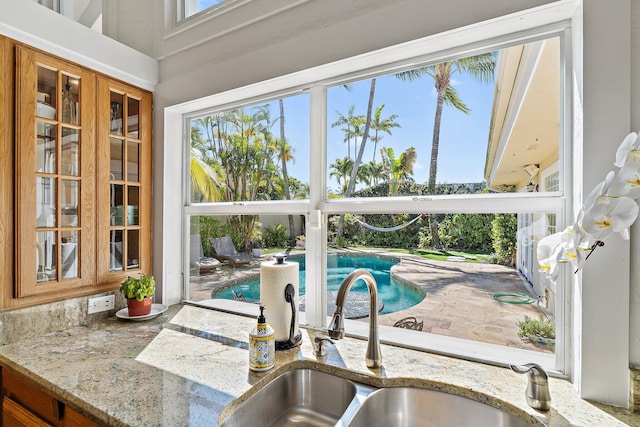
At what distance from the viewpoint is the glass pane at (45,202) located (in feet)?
5.25

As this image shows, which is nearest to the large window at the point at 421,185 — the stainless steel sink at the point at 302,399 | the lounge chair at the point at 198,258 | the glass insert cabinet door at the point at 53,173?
the lounge chair at the point at 198,258

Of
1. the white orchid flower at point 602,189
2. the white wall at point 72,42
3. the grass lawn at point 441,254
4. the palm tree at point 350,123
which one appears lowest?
the grass lawn at point 441,254

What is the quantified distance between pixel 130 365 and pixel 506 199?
1.53 meters

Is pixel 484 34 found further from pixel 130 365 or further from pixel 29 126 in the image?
pixel 29 126

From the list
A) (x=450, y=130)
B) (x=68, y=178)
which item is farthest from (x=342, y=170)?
(x=68, y=178)

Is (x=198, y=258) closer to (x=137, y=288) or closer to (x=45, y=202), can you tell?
(x=137, y=288)

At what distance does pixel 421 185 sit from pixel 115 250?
167 cm

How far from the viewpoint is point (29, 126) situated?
1.56 metres

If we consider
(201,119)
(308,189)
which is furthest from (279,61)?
(201,119)

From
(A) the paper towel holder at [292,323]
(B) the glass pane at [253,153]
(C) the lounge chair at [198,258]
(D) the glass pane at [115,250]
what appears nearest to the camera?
(A) the paper towel holder at [292,323]

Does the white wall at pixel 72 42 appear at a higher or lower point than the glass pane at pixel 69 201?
higher

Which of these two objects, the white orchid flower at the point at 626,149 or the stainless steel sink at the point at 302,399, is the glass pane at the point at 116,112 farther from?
the white orchid flower at the point at 626,149

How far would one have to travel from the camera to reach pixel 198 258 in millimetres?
2193

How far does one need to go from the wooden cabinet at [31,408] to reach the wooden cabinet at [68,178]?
1.13 feet
